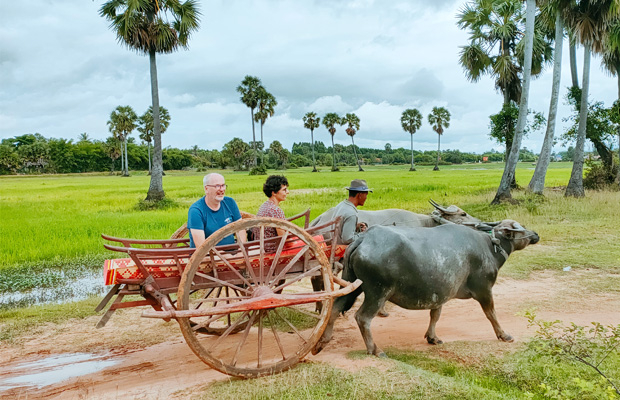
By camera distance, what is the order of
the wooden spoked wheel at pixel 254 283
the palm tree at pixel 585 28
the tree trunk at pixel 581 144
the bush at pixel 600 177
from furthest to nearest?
the bush at pixel 600 177
the tree trunk at pixel 581 144
the palm tree at pixel 585 28
the wooden spoked wheel at pixel 254 283

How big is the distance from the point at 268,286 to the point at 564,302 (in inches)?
188

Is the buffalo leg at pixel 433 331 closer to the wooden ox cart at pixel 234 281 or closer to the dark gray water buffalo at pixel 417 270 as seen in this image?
the dark gray water buffalo at pixel 417 270

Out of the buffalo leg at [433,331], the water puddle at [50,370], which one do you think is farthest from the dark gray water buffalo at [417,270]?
the water puddle at [50,370]

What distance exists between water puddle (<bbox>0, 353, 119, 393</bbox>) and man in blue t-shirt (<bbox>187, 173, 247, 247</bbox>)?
1.67 m

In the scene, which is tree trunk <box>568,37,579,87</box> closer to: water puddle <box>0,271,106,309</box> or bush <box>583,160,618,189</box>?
bush <box>583,160,618,189</box>

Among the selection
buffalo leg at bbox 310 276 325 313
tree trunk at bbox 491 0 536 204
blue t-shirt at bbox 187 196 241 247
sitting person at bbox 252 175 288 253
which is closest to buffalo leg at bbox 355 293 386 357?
sitting person at bbox 252 175 288 253

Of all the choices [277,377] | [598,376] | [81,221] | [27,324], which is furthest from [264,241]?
[81,221]

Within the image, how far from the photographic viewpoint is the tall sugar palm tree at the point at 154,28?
1748 cm

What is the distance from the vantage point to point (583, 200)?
15.4 metres

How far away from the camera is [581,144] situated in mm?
17562

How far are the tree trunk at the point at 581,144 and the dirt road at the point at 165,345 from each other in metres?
11.8

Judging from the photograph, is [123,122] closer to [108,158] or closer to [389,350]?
[108,158]

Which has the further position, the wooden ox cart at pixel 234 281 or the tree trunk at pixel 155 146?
the tree trunk at pixel 155 146

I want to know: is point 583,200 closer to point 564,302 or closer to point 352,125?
point 564,302
